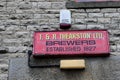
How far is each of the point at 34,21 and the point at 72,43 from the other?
763 mm

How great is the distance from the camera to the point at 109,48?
19.0 feet

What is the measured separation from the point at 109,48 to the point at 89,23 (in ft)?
1.85

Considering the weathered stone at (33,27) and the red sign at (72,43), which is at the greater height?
the weathered stone at (33,27)

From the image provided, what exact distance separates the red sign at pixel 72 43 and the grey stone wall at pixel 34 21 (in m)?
0.15

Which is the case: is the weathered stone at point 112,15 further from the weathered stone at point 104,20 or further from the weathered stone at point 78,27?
the weathered stone at point 78,27

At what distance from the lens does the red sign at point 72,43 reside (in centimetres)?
575

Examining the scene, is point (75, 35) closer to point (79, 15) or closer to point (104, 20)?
point (79, 15)

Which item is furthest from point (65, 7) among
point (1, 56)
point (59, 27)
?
point (1, 56)

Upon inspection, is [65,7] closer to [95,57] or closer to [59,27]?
[59,27]

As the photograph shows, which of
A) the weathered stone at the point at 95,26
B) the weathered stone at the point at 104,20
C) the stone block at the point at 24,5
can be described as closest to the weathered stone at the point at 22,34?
the stone block at the point at 24,5

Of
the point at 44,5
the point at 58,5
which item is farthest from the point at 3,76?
the point at 58,5

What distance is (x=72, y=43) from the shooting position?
19.1ft

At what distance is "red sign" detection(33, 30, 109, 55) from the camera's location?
226 inches

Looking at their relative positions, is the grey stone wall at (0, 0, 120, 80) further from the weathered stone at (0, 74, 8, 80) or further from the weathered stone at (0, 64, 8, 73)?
the weathered stone at (0, 74, 8, 80)
